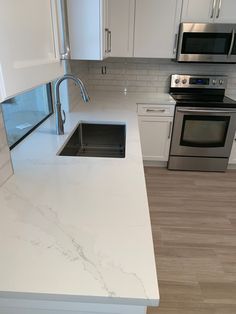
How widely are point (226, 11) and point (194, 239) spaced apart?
7.99 feet

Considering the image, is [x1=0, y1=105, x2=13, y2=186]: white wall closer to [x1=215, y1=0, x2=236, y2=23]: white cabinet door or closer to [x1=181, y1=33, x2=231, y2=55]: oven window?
[x1=181, y1=33, x2=231, y2=55]: oven window

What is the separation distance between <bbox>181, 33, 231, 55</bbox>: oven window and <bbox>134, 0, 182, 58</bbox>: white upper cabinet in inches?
6.4

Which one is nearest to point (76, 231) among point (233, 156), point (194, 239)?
point (194, 239)

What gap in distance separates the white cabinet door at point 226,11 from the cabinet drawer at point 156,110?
1.08 metres

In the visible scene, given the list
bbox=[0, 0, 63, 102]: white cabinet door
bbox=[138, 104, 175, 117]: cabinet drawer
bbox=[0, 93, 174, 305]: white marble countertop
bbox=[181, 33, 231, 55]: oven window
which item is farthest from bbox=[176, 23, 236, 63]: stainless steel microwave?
bbox=[0, 0, 63, 102]: white cabinet door

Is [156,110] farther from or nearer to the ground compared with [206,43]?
nearer to the ground

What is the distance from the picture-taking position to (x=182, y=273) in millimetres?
1645

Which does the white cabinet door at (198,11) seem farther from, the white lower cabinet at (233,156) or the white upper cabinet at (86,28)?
the white lower cabinet at (233,156)

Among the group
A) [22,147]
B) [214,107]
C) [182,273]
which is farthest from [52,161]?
[214,107]

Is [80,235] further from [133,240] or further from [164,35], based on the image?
[164,35]

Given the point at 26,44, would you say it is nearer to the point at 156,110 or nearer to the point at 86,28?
the point at 86,28

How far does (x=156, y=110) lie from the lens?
2.80 metres

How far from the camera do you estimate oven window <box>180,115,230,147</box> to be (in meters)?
2.76

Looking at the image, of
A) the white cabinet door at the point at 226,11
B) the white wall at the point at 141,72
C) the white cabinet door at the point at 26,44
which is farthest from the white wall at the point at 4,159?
the white cabinet door at the point at 226,11
